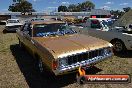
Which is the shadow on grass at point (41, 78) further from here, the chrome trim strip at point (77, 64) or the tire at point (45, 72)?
the chrome trim strip at point (77, 64)

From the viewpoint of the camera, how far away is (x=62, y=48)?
5.95 m

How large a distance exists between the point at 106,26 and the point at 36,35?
418cm

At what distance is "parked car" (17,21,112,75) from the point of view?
5.68m

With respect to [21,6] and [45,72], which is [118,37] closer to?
[45,72]

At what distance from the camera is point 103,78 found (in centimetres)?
437

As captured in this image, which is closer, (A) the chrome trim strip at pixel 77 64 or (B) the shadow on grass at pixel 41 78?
(A) the chrome trim strip at pixel 77 64

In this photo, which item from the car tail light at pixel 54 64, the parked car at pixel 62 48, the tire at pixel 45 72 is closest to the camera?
the car tail light at pixel 54 64

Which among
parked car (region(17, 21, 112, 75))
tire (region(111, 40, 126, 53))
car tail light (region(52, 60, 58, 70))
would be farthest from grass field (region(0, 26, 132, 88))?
car tail light (region(52, 60, 58, 70))

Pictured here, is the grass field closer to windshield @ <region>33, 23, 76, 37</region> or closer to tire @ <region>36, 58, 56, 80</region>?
tire @ <region>36, 58, 56, 80</region>

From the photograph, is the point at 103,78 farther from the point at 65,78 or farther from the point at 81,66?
the point at 65,78

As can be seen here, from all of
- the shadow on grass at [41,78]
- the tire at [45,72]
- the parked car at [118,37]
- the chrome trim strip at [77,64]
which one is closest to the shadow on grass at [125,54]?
the parked car at [118,37]

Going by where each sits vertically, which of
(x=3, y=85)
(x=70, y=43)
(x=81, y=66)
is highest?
(x=70, y=43)

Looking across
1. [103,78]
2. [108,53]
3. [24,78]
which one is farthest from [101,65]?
[103,78]

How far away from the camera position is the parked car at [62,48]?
5.68 meters
